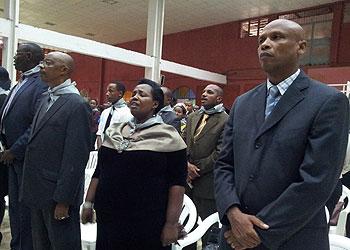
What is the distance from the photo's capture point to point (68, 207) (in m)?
2.02

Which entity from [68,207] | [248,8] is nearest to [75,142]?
[68,207]

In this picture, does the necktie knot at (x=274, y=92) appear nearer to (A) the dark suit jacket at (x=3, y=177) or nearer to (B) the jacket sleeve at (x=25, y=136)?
(B) the jacket sleeve at (x=25, y=136)

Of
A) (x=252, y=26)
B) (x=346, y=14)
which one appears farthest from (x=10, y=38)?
(x=346, y=14)

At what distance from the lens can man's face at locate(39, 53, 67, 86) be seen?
2.22m

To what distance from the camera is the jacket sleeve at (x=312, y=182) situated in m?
1.23

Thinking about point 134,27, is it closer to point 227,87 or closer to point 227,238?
point 227,87

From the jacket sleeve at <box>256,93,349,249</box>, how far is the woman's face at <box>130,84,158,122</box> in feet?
2.96

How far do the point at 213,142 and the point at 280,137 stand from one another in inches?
65.2

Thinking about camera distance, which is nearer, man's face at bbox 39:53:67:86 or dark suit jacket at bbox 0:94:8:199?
man's face at bbox 39:53:67:86

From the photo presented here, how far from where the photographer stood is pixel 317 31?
1042 centimetres

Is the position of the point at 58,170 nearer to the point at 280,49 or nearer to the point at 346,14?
the point at 280,49

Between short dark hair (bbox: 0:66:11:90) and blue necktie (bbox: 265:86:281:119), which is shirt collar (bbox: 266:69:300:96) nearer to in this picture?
blue necktie (bbox: 265:86:281:119)

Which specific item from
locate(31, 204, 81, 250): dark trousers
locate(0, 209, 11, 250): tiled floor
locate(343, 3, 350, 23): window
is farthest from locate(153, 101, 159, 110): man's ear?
locate(343, 3, 350, 23): window

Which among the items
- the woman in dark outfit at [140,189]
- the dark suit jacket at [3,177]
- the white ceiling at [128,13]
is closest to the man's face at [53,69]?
the woman in dark outfit at [140,189]
